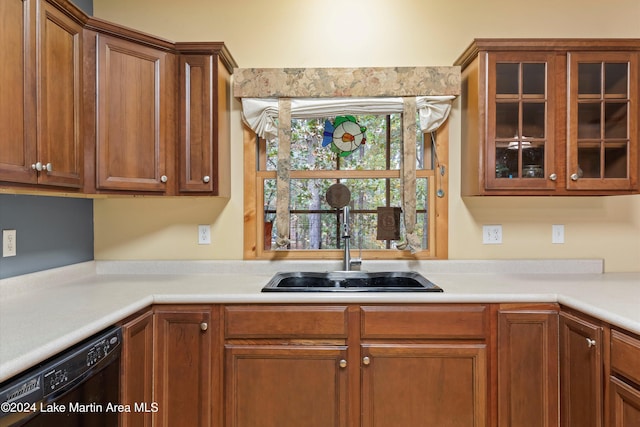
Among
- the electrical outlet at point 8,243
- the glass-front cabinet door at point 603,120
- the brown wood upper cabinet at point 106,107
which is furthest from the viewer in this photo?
the glass-front cabinet door at point 603,120

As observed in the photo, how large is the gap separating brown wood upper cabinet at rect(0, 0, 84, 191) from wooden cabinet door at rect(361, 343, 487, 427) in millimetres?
1519

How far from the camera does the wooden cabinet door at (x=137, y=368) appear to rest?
150 centimetres

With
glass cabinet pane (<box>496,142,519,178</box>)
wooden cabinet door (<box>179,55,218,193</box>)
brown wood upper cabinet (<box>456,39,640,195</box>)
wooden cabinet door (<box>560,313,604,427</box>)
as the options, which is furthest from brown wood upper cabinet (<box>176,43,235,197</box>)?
wooden cabinet door (<box>560,313,604,427</box>)

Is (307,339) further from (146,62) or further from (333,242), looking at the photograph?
(146,62)

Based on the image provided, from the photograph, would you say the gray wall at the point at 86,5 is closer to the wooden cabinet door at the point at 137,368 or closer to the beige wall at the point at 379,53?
the beige wall at the point at 379,53

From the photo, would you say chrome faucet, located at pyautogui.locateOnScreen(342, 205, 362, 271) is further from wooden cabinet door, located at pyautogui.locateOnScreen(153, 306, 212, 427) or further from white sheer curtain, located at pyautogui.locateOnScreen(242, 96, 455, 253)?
wooden cabinet door, located at pyautogui.locateOnScreen(153, 306, 212, 427)

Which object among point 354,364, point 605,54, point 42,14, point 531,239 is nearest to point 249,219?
point 354,364

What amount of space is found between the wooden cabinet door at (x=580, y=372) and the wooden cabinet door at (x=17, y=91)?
2.23 metres

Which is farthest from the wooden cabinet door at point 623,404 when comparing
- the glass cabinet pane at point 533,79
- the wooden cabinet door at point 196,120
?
the wooden cabinet door at point 196,120

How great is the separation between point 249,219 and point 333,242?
0.54 metres

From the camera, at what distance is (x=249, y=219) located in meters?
2.38

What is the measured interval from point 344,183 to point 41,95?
1.56 metres

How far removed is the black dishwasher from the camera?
100 centimetres

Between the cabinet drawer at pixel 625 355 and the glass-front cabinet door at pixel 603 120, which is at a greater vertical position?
the glass-front cabinet door at pixel 603 120
